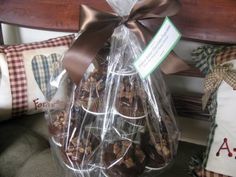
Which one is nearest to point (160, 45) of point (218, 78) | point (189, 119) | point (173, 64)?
point (173, 64)

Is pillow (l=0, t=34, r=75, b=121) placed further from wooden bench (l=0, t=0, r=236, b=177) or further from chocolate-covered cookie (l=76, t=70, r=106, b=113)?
chocolate-covered cookie (l=76, t=70, r=106, b=113)

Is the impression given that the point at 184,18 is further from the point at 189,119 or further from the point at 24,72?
the point at 24,72

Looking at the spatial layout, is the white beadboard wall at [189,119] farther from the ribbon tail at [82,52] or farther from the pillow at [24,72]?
the ribbon tail at [82,52]

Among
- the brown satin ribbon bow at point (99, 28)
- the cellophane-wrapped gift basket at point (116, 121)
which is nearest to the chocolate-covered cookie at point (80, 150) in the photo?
the cellophane-wrapped gift basket at point (116, 121)

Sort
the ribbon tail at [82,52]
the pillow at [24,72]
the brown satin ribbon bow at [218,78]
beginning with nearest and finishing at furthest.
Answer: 1. the ribbon tail at [82,52]
2. the brown satin ribbon bow at [218,78]
3. the pillow at [24,72]

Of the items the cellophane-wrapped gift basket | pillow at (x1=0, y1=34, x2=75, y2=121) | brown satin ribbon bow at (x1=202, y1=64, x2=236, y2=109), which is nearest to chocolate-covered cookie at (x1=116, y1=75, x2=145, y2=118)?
the cellophane-wrapped gift basket

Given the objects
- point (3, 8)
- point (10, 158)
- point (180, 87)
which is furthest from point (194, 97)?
point (3, 8)
